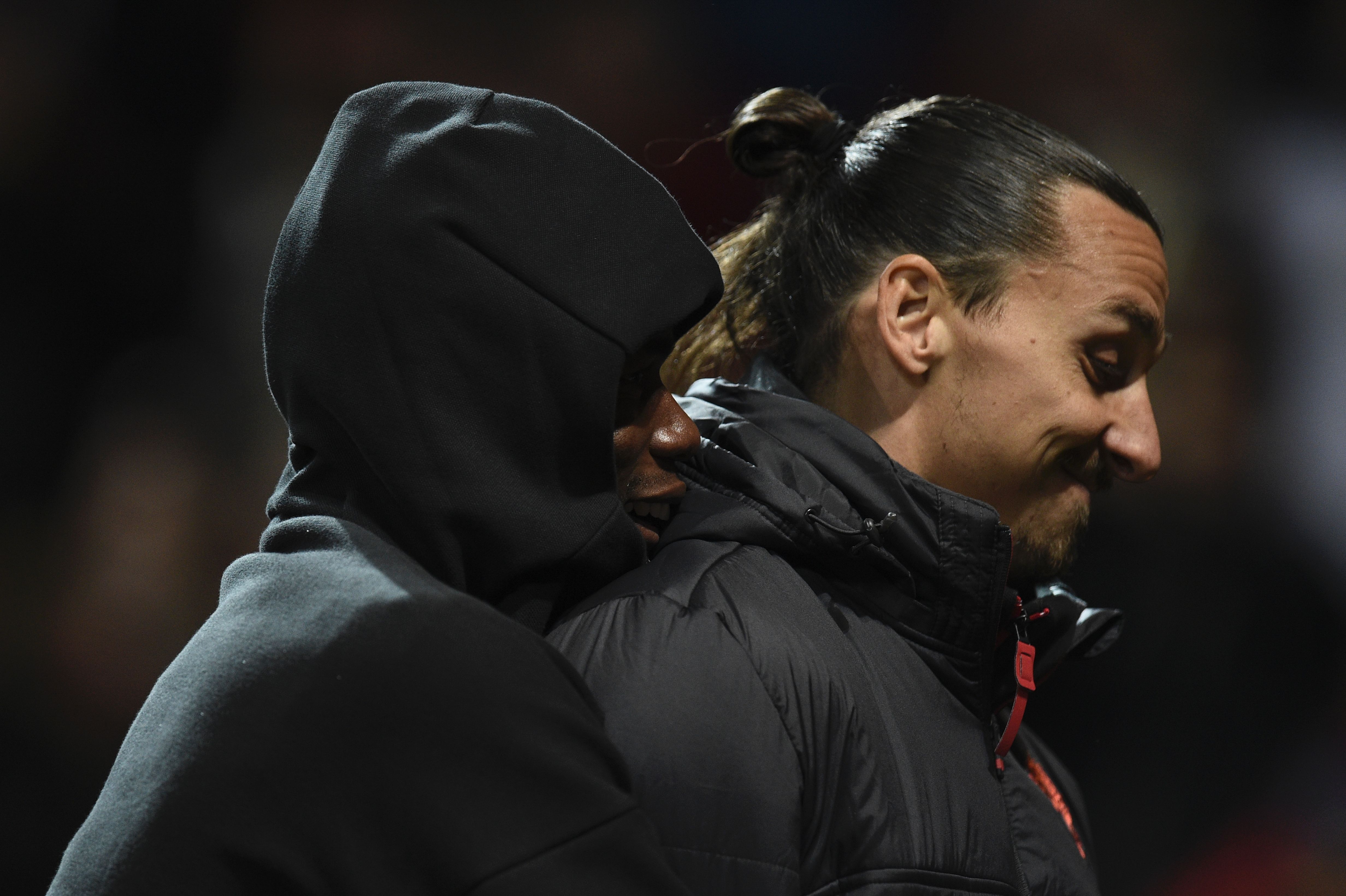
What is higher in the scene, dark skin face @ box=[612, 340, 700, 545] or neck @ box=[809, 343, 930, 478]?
dark skin face @ box=[612, 340, 700, 545]

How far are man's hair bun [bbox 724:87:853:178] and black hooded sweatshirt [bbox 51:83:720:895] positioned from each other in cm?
46

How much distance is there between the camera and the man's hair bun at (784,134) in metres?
1.30

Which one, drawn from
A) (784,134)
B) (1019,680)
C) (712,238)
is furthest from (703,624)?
(712,238)

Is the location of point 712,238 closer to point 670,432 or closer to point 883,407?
point 883,407

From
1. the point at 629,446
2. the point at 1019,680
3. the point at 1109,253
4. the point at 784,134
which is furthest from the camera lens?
the point at 784,134

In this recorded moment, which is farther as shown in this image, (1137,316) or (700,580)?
(1137,316)

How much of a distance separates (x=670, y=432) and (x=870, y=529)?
177 millimetres

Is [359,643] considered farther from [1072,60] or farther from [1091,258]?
[1072,60]

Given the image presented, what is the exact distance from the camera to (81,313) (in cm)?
199

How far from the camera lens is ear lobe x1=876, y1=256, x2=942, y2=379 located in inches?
44.9

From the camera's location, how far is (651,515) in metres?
0.97

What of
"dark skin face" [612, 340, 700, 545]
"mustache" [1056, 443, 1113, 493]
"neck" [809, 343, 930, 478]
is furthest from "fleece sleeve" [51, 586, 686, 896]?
"mustache" [1056, 443, 1113, 493]

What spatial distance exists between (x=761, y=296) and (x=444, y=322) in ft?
2.02

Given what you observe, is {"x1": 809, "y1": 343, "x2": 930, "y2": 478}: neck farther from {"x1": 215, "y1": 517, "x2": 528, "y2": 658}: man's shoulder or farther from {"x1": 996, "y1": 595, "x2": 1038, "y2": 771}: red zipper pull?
{"x1": 215, "y1": 517, "x2": 528, "y2": 658}: man's shoulder
